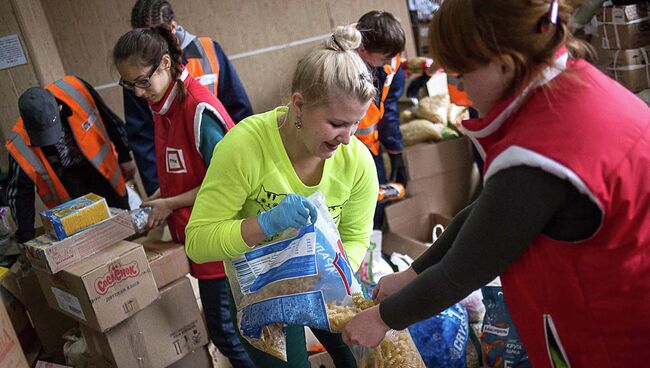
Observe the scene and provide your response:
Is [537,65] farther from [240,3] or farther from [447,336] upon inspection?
[240,3]

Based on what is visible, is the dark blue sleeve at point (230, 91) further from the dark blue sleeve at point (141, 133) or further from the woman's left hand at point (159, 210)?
the woman's left hand at point (159, 210)

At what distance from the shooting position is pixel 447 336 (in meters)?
1.88

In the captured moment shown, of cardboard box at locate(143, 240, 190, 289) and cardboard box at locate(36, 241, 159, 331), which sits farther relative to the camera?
cardboard box at locate(143, 240, 190, 289)

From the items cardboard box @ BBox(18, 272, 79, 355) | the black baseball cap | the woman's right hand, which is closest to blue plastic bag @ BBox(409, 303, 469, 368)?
the woman's right hand

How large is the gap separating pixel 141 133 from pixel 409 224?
4.62 feet

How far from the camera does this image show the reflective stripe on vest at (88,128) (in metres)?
2.26

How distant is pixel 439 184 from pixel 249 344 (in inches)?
→ 70.4

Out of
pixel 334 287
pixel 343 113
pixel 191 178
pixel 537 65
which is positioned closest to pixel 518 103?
pixel 537 65

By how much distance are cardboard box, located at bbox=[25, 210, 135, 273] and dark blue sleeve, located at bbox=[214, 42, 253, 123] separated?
0.86 metres

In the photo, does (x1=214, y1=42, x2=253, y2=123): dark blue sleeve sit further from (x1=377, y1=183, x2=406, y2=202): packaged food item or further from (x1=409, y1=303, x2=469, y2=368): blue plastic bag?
(x1=409, y1=303, x2=469, y2=368): blue plastic bag

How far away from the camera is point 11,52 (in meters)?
2.59

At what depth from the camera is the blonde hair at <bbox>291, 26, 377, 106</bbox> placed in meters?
1.26

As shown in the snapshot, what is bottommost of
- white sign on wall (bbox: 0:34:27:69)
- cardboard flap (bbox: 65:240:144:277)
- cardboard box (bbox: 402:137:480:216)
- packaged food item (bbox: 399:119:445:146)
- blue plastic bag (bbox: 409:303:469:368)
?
blue plastic bag (bbox: 409:303:469:368)

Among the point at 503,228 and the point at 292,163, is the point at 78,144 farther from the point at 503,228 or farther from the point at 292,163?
the point at 503,228
